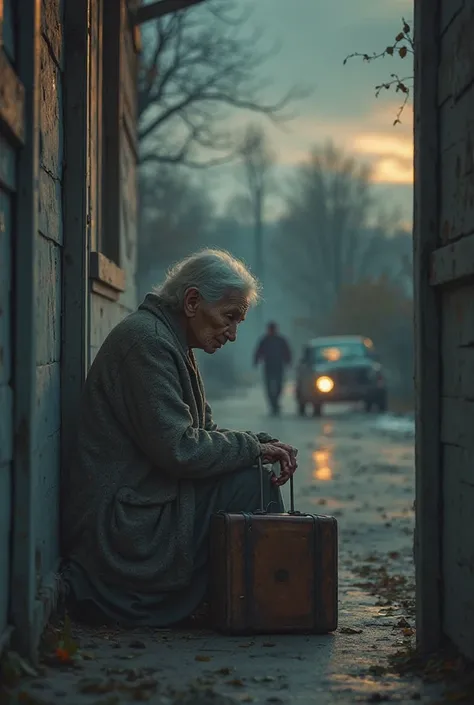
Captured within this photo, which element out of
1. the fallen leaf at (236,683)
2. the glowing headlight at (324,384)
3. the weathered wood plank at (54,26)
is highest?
the weathered wood plank at (54,26)

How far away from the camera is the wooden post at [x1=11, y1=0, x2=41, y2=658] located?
14.3 feet

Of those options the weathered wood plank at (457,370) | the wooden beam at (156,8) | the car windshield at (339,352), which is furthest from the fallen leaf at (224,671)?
the car windshield at (339,352)

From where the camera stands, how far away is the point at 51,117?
5438 mm

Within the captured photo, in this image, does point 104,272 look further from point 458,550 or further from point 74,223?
point 458,550

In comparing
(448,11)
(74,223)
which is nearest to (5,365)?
(74,223)

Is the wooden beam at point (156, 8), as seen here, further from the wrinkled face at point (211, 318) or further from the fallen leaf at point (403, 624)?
the fallen leaf at point (403, 624)

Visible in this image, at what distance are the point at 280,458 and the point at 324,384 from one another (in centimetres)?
2248

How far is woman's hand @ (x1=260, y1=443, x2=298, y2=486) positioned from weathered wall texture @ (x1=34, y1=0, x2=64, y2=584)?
2.84 feet

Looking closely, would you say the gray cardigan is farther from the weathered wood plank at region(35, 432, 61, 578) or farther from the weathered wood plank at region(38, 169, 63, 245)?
the weathered wood plank at region(38, 169, 63, 245)

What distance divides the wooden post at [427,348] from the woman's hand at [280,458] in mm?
917

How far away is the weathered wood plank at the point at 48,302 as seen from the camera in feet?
16.5

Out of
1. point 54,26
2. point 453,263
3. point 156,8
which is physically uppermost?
point 156,8

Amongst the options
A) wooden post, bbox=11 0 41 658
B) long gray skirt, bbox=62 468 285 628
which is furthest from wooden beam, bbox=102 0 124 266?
wooden post, bbox=11 0 41 658

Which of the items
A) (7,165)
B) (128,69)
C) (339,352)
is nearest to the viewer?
(7,165)
